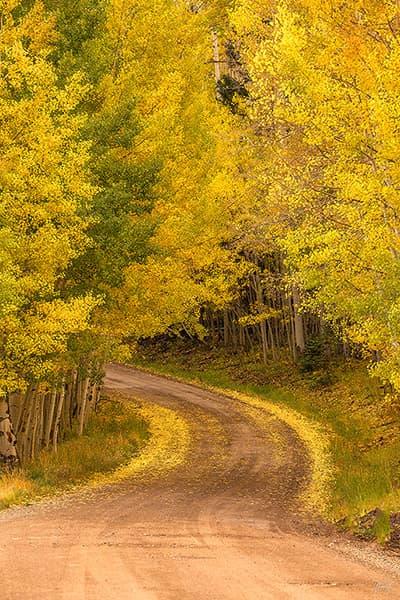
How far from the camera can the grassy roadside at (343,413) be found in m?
12.8

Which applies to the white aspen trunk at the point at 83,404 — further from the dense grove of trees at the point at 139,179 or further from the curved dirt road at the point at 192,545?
the curved dirt road at the point at 192,545

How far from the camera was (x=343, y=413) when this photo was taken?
80.2ft

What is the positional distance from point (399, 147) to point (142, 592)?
880 centimetres

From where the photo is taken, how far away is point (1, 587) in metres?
8.44

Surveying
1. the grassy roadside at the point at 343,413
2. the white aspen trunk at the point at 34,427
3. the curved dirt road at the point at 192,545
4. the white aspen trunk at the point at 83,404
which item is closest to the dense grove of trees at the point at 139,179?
the white aspen trunk at the point at 34,427

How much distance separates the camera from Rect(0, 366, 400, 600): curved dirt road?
8.52 m

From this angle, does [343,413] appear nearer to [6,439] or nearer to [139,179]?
[139,179]

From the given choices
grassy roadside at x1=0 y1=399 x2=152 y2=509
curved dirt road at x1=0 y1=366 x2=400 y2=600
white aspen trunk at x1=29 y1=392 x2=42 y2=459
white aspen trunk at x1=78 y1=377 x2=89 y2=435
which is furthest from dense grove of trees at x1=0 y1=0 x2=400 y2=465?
curved dirt road at x1=0 y1=366 x2=400 y2=600

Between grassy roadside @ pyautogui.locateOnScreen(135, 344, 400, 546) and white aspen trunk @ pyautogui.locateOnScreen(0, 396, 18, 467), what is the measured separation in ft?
24.0

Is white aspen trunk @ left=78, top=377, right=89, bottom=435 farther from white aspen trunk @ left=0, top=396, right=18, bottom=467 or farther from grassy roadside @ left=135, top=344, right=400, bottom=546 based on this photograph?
grassy roadside @ left=135, top=344, right=400, bottom=546

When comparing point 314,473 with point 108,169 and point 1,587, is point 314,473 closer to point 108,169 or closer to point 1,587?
point 108,169

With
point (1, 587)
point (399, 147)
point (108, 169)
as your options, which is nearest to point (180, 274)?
point (108, 169)

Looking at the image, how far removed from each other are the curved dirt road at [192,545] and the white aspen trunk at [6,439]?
2647 mm

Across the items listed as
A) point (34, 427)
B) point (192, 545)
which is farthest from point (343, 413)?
point (192, 545)
